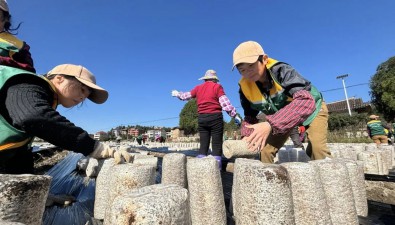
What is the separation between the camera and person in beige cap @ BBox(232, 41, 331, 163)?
162cm

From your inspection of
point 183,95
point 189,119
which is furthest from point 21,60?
point 189,119

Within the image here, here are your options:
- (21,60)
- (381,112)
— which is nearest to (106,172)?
(21,60)

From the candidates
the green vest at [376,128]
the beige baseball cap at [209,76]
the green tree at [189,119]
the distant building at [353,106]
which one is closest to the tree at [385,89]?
the distant building at [353,106]

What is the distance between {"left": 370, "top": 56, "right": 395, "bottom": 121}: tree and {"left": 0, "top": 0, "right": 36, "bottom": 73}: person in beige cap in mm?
27131

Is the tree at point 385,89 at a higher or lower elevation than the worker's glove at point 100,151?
higher

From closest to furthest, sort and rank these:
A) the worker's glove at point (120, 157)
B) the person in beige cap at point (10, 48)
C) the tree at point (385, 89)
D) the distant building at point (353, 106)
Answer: the person in beige cap at point (10, 48), the worker's glove at point (120, 157), the tree at point (385, 89), the distant building at point (353, 106)

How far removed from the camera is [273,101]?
2.57 metres

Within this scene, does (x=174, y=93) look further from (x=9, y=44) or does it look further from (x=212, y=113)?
(x=9, y=44)

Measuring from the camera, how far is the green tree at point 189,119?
50.2 m

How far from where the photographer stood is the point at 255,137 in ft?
4.91

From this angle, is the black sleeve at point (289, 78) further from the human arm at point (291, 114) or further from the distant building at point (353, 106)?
the distant building at point (353, 106)

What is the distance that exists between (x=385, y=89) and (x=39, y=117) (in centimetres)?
2888

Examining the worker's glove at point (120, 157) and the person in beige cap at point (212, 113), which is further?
the person in beige cap at point (212, 113)

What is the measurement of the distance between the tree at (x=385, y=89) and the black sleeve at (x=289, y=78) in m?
25.7
